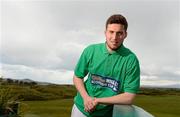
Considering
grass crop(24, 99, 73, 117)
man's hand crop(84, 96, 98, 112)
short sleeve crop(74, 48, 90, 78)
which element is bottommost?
grass crop(24, 99, 73, 117)

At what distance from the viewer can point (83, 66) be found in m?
4.43

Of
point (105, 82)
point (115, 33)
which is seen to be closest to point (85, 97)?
point (105, 82)

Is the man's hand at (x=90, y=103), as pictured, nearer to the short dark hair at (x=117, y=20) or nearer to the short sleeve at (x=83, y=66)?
the short sleeve at (x=83, y=66)

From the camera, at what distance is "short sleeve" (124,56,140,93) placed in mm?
4312

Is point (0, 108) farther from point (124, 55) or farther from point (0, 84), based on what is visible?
point (124, 55)

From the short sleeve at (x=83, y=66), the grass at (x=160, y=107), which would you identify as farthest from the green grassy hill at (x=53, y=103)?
the short sleeve at (x=83, y=66)

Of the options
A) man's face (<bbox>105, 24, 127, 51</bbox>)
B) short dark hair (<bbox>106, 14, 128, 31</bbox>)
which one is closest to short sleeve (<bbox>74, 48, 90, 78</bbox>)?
man's face (<bbox>105, 24, 127, 51</bbox>)

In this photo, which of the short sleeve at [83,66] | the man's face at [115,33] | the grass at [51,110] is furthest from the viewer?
the grass at [51,110]

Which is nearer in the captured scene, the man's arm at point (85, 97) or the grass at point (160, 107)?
the man's arm at point (85, 97)

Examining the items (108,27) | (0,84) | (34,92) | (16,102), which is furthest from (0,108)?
(34,92)

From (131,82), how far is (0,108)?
145 inches

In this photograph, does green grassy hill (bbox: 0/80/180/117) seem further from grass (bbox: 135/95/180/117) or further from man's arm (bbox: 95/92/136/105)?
man's arm (bbox: 95/92/136/105)

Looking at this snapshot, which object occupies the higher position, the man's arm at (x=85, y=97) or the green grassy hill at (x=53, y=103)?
the man's arm at (x=85, y=97)

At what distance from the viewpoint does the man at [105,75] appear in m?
4.33
